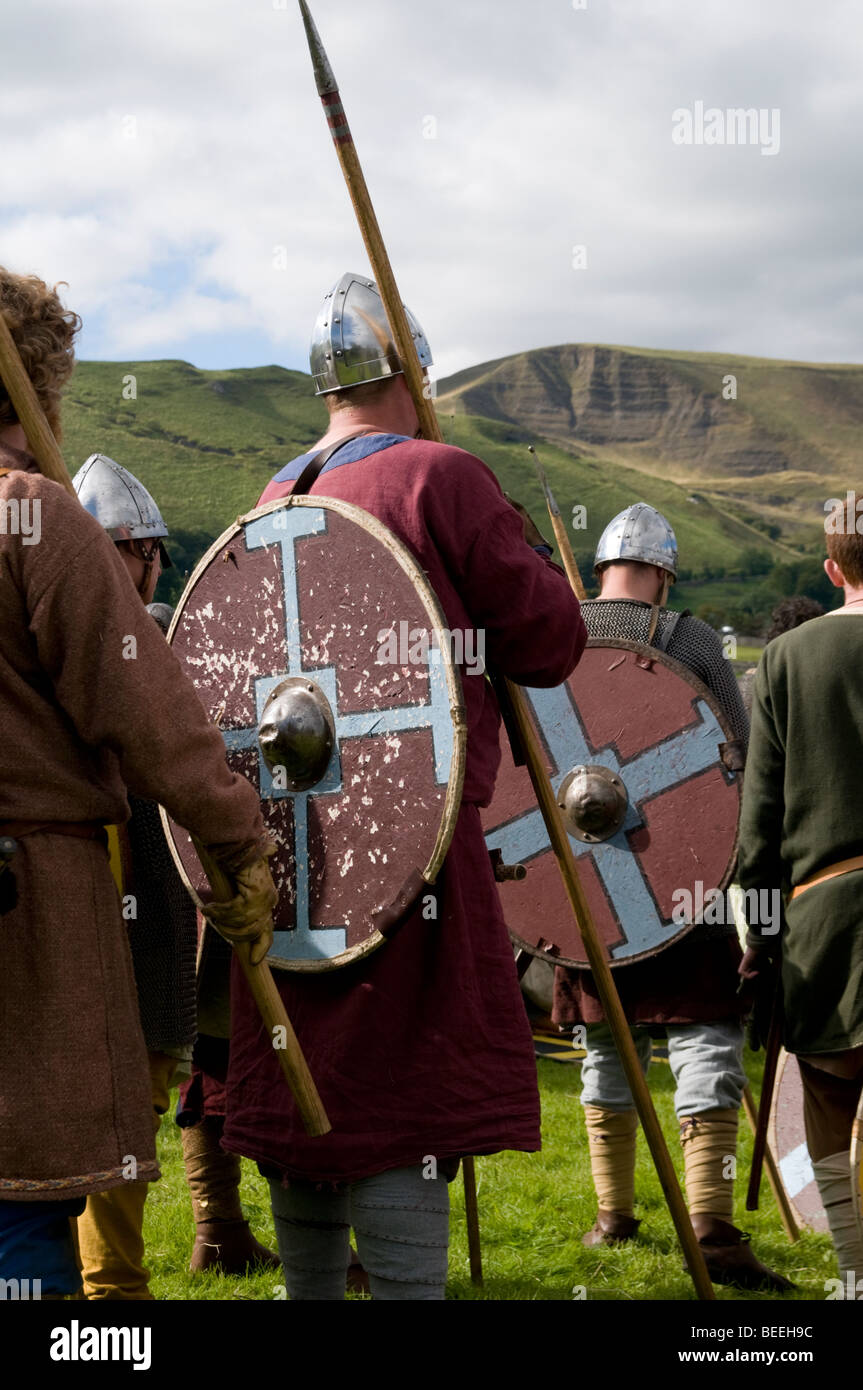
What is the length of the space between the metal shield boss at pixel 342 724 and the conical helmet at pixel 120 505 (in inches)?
52.7

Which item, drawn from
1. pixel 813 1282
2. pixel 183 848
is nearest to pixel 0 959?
pixel 183 848

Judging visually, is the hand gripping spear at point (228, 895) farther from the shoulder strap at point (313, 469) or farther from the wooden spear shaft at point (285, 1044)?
the shoulder strap at point (313, 469)

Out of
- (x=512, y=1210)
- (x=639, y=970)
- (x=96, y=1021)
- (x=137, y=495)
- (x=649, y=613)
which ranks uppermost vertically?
(x=137, y=495)

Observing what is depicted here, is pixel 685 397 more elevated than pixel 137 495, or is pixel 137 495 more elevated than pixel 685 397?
pixel 685 397

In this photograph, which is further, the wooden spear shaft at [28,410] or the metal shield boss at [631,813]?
the metal shield boss at [631,813]

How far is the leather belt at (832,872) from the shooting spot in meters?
3.46

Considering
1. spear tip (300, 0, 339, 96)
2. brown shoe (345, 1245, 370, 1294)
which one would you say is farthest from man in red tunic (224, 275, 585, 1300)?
brown shoe (345, 1245, 370, 1294)

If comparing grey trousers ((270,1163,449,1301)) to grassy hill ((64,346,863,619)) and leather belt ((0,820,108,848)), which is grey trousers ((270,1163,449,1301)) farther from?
grassy hill ((64,346,863,619))

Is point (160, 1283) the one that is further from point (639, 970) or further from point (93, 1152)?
point (93, 1152)

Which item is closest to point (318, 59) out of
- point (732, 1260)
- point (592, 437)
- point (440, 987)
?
point (440, 987)

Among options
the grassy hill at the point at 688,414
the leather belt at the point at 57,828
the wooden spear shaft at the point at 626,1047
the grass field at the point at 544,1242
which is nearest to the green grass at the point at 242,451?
the grassy hill at the point at 688,414

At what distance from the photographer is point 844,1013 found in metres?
3.43

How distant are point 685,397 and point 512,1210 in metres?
165
